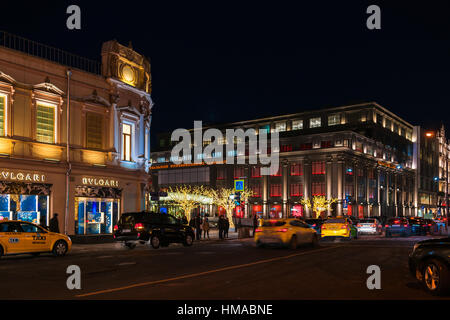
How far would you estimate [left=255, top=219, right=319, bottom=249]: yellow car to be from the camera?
22312 mm

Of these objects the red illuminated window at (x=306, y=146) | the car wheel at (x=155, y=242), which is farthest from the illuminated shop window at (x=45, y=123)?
the red illuminated window at (x=306, y=146)

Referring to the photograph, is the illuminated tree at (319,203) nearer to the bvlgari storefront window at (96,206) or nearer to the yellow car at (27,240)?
the bvlgari storefront window at (96,206)

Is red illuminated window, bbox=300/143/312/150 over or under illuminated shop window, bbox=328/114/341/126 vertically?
under

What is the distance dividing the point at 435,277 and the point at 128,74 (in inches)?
1014

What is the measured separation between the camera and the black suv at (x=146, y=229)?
23812mm

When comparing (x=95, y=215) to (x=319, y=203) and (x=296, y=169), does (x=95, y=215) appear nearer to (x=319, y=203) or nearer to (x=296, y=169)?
(x=319, y=203)

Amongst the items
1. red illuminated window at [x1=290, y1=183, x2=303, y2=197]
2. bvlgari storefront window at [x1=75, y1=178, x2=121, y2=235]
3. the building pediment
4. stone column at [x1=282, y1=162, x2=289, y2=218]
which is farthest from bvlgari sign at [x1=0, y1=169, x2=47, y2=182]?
red illuminated window at [x1=290, y1=183, x2=303, y2=197]

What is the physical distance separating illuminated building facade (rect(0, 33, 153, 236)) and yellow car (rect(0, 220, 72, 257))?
5.31 m

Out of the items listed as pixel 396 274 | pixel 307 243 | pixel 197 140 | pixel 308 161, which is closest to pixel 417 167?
pixel 308 161

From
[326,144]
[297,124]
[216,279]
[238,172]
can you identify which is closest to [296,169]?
[326,144]

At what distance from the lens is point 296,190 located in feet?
286

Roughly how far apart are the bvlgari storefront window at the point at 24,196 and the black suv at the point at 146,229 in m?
4.11

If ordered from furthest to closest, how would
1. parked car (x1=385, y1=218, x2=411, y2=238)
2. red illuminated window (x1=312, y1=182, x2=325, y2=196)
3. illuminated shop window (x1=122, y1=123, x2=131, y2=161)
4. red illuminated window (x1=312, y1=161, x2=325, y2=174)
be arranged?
red illuminated window (x1=312, y1=161, x2=325, y2=174) < red illuminated window (x1=312, y1=182, x2=325, y2=196) < parked car (x1=385, y1=218, x2=411, y2=238) < illuminated shop window (x1=122, y1=123, x2=131, y2=161)

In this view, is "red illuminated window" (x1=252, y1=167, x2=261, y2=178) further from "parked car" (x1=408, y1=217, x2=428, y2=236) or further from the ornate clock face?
the ornate clock face
